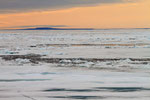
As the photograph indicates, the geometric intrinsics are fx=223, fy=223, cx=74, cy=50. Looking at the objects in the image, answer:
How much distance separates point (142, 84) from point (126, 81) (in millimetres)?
561

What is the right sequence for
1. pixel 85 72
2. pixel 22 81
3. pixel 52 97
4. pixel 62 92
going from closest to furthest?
pixel 52 97, pixel 62 92, pixel 22 81, pixel 85 72

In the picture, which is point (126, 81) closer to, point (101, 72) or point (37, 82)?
point (101, 72)

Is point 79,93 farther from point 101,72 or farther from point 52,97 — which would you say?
point 101,72

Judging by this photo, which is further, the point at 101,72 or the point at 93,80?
the point at 101,72

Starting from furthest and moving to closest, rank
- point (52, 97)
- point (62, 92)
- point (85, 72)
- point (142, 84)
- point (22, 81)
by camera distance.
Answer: point (85, 72) < point (22, 81) < point (142, 84) < point (62, 92) < point (52, 97)

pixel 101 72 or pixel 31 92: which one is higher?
pixel 101 72

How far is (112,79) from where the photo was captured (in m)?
7.38

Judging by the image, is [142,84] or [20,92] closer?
[20,92]

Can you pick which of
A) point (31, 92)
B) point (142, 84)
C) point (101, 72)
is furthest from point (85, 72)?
point (31, 92)

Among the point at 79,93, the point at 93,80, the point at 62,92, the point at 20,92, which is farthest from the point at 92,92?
the point at 20,92

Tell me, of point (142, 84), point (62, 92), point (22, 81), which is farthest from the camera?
point (22, 81)

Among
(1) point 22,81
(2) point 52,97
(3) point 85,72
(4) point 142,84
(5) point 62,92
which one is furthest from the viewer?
(3) point 85,72

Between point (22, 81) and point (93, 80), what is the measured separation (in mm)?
2299

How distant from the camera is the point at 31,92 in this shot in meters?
5.89
